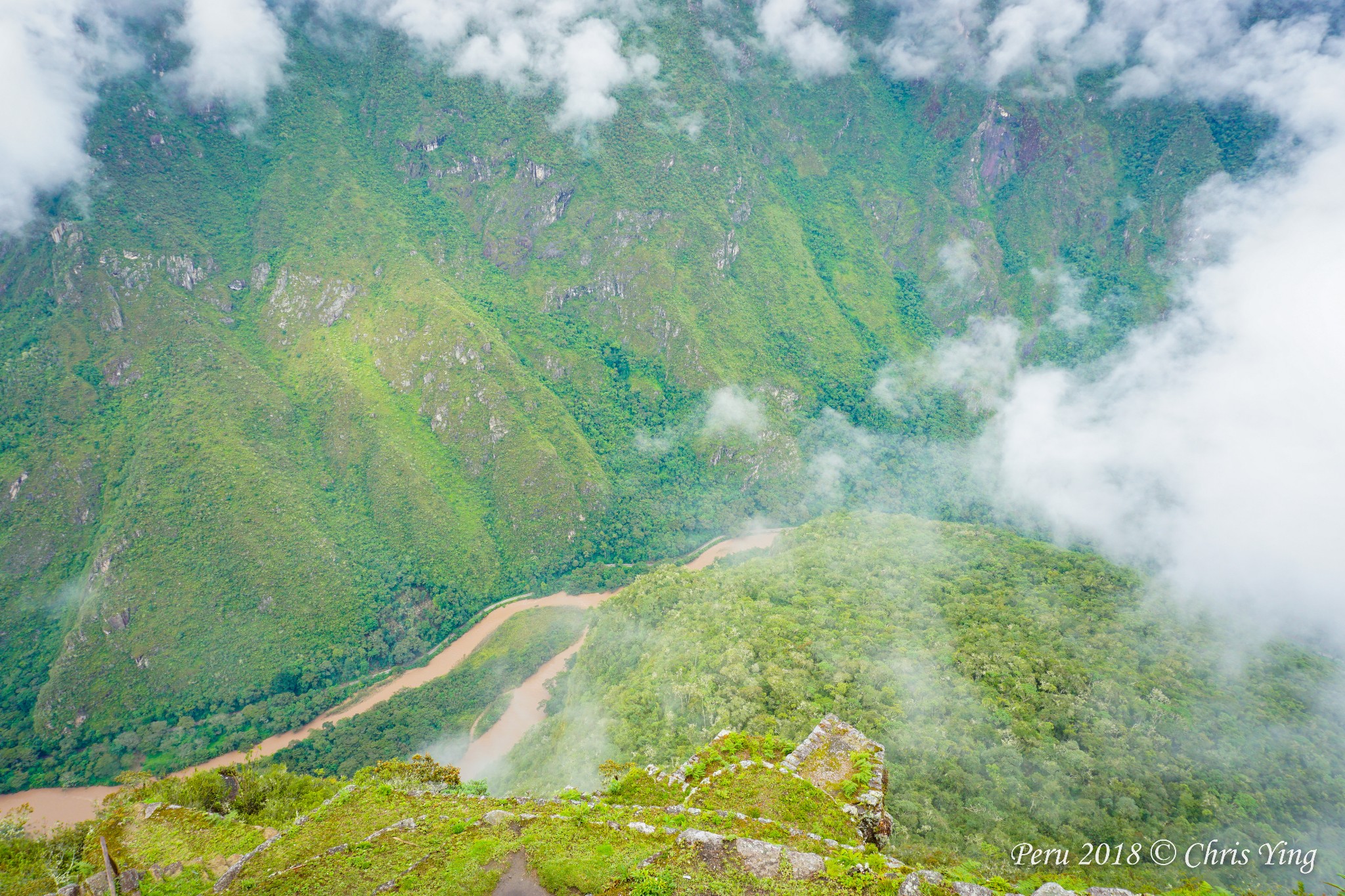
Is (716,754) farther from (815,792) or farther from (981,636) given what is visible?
(981,636)

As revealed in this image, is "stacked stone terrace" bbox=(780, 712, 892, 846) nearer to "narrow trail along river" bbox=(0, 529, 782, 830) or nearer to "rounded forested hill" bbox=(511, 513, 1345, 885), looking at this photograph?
"rounded forested hill" bbox=(511, 513, 1345, 885)

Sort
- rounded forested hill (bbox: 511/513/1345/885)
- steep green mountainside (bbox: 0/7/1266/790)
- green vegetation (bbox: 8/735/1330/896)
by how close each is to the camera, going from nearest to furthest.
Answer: green vegetation (bbox: 8/735/1330/896) < rounded forested hill (bbox: 511/513/1345/885) < steep green mountainside (bbox: 0/7/1266/790)

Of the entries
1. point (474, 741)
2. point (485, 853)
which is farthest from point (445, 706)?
point (485, 853)

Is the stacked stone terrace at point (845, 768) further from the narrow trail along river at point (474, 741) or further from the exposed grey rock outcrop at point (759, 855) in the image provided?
the narrow trail along river at point (474, 741)

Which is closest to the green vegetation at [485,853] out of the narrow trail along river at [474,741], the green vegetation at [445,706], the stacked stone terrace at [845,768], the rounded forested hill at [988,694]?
the stacked stone terrace at [845,768]

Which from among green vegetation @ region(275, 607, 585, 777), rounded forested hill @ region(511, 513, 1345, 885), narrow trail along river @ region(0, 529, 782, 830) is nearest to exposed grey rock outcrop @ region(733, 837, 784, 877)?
rounded forested hill @ region(511, 513, 1345, 885)

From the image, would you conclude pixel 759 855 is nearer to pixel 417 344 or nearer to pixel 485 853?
pixel 485 853

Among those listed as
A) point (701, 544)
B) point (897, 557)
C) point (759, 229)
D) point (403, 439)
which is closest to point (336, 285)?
point (403, 439)
